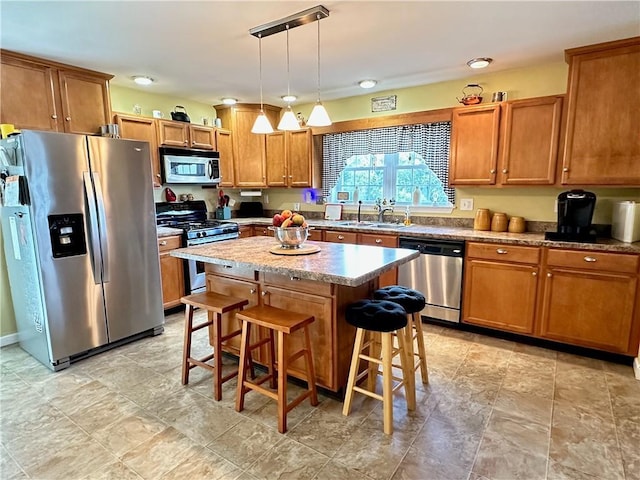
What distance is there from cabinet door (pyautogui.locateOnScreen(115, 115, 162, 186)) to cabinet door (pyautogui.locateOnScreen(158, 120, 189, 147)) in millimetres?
71

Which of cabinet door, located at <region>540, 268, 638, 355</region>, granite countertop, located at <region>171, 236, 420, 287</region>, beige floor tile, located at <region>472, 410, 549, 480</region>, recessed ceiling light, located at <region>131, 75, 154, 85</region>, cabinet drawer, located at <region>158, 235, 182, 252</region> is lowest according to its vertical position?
beige floor tile, located at <region>472, 410, 549, 480</region>

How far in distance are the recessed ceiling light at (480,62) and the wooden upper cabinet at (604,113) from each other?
58 centimetres

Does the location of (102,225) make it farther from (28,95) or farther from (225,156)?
(225,156)

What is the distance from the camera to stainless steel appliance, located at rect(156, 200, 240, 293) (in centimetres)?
387

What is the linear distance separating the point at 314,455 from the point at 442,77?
3.52m

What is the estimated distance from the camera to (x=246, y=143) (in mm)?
4762

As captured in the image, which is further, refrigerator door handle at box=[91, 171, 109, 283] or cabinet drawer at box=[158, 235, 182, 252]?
cabinet drawer at box=[158, 235, 182, 252]

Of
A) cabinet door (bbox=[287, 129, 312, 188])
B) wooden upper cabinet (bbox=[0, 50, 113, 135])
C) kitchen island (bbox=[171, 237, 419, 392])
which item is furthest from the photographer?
cabinet door (bbox=[287, 129, 312, 188])

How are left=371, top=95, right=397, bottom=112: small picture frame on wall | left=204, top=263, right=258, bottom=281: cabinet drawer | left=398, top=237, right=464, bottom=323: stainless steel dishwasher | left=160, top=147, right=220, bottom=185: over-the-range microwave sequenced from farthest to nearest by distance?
1. left=371, top=95, right=397, bottom=112: small picture frame on wall
2. left=160, top=147, right=220, bottom=185: over-the-range microwave
3. left=398, top=237, right=464, bottom=323: stainless steel dishwasher
4. left=204, top=263, right=258, bottom=281: cabinet drawer

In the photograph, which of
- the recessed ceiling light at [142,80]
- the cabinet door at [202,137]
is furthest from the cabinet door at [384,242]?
the recessed ceiling light at [142,80]

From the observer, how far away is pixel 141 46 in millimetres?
2744

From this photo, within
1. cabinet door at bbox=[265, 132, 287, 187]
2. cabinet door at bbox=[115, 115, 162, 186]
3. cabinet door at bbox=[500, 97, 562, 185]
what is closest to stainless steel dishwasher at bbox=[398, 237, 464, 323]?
cabinet door at bbox=[500, 97, 562, 185]

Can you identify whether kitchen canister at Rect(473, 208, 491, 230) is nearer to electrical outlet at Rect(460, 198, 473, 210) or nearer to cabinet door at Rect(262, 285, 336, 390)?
electrical outlet at Rect(460, 198, 473, 210)

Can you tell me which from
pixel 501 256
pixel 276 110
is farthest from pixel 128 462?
pixel 276 110
